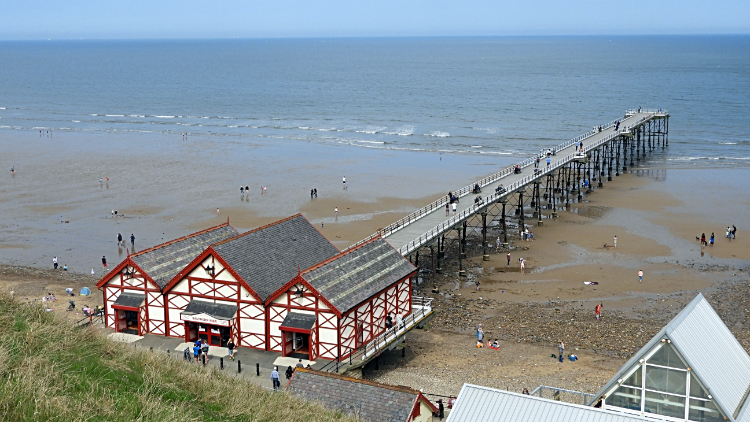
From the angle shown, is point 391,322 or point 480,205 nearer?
point 391,322

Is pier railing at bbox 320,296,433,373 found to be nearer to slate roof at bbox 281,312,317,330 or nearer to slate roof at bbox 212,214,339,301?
slate roof at bbox 281,312,317,330

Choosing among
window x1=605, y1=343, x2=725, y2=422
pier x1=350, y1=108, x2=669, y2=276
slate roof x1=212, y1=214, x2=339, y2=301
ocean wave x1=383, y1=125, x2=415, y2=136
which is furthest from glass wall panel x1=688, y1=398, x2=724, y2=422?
ocean wave x1=383, y1=125, x2=415, y2=136

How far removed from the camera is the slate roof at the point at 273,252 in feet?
87.9

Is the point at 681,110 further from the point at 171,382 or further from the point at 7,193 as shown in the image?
the point at 171,382

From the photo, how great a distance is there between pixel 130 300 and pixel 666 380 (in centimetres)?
1893

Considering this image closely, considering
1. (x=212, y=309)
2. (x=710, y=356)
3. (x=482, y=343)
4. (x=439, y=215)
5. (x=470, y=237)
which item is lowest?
(x=482, y=343)

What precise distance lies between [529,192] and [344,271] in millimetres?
37239

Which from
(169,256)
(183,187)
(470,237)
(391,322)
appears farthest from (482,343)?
(183,187)

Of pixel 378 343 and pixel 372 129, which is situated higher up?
pixel 372 129

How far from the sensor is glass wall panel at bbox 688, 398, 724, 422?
15492 mm

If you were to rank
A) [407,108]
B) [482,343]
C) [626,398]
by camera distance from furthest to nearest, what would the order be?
[407,108], [482,343], [626,398]

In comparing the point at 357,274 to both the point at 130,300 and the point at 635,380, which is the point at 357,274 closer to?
the point at 130,300

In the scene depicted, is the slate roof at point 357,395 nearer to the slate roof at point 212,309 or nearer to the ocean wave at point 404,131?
the slate roof at point 212,309

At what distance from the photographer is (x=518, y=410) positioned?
15.5 m
